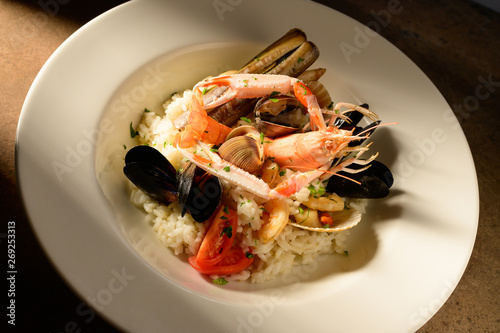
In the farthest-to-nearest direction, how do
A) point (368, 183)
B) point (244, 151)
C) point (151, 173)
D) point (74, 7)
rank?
point (74, 7) → point (368, 183) → point (244, 151) → point (151, 173)

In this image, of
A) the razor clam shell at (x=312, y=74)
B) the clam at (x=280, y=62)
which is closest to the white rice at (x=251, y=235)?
the clam at (x=280, y=62)

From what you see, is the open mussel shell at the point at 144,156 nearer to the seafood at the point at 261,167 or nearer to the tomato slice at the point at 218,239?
the seafood at the point at 261,167

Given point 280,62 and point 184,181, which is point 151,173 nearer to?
point 184,181

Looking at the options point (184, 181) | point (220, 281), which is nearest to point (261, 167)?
point (184, 181)

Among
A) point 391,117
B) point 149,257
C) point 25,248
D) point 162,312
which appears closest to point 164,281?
point 162,312

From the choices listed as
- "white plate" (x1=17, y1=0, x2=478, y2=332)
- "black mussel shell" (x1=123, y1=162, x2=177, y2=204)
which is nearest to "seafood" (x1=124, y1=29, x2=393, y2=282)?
"black mussel shell" (x1=123, y1=162, x2=177, y2=204)

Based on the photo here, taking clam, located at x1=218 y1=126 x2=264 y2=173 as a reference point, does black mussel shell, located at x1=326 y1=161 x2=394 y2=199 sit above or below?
below

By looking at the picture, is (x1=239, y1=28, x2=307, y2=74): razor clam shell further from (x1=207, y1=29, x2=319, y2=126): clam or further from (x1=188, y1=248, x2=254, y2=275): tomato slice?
(x1=188, y1=248, x2=254, y2=275): tomato slice
